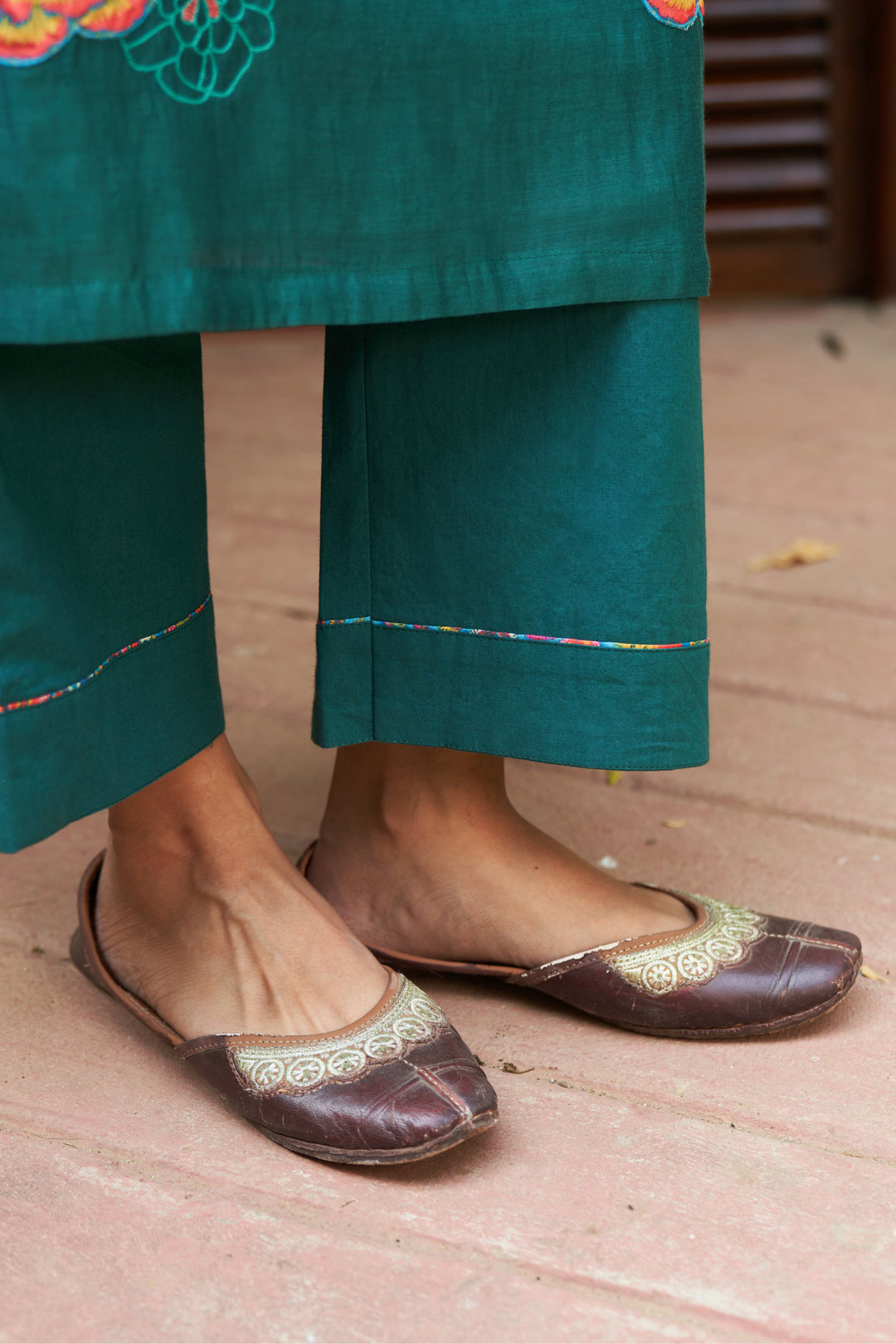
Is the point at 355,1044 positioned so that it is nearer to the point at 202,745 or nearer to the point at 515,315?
the point at 202,745

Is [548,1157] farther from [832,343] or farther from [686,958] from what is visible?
[832,343]

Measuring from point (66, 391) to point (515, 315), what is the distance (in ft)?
0.83

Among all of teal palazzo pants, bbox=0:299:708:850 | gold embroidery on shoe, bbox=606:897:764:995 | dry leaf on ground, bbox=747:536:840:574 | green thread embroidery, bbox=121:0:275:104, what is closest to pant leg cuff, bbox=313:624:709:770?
teal palazzo pants, bbox=0:299:708:850

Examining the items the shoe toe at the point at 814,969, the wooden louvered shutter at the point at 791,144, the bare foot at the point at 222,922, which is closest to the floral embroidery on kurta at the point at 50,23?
the bare foot at the point at 222,922

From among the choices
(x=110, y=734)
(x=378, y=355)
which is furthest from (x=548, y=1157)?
(x=378, y=355)

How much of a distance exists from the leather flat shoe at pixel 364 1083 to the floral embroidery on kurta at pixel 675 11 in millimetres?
561

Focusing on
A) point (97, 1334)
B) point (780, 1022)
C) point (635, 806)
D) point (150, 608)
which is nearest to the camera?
point (97, 1334)

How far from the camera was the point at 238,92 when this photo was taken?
0.67 meters

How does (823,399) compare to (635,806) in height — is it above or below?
above

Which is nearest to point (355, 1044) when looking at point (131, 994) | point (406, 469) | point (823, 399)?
point (131, 994)

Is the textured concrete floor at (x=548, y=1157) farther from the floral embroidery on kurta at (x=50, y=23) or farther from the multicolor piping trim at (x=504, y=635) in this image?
the floral embroidery on kurta at (x=50, y=23)

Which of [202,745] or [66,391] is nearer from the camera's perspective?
[66,391]

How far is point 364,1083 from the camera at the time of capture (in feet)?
2.50

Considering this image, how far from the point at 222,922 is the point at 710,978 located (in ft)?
0.99
